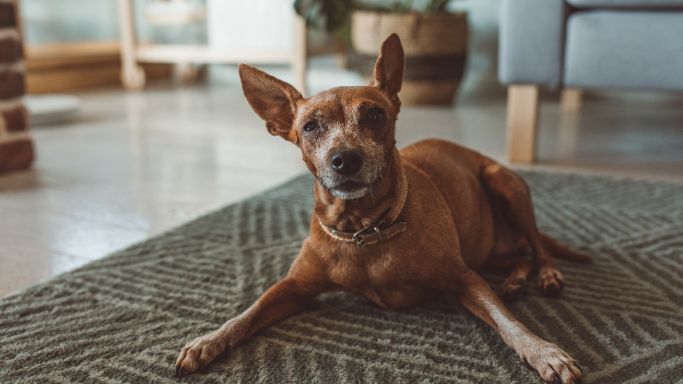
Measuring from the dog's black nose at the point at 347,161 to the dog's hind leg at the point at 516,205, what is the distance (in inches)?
21.4

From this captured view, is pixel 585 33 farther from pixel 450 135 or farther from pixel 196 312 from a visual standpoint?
pixel 196 312

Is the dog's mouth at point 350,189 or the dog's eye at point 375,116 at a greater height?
the dog's eye at point 375,116

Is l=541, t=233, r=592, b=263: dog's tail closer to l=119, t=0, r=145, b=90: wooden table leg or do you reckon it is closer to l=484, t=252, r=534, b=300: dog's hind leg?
l=484, t=252, r=534, b=300: dog's hind leg

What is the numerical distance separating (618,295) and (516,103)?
1366 millimetres

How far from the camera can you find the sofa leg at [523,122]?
275 cm

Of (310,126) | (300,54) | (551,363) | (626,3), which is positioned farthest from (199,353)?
(300,54)

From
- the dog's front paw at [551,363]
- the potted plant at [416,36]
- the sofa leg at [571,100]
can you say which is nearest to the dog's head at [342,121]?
the dog's front paw at [551,363]

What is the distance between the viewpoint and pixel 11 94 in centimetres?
262

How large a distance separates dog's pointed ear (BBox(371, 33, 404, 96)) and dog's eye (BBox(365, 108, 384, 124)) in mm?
115

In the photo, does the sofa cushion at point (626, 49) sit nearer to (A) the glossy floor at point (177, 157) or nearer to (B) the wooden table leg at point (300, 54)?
(A) the glossy floor at point (177, 157)

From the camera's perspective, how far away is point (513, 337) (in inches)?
49.6

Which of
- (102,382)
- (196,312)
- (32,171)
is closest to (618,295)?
(196,312)

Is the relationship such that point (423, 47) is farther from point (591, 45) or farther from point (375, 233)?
point (375, 233)

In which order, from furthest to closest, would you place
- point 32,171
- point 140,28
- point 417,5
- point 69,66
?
point 140,28 < point 69,66 < point 417,5 < point 32,171
